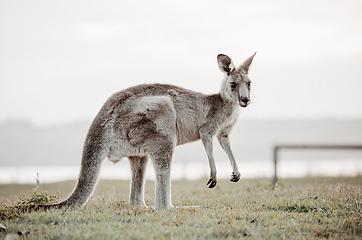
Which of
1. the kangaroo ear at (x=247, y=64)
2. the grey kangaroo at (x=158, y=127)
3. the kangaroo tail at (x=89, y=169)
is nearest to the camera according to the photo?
the kangaroo tail at (x=89, y=169)

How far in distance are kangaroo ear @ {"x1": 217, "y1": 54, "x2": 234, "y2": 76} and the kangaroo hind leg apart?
2.22 m

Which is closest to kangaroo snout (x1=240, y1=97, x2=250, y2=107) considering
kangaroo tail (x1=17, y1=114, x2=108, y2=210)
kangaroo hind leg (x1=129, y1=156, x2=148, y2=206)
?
kangaroo hind leg (x1=129, y1=156, x2=148, y2=206)

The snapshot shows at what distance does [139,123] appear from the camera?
6.57 m

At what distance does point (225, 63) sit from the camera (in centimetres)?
758

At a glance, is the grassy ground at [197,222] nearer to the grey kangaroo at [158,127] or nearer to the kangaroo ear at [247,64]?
the grey kangaroo at [158,127]

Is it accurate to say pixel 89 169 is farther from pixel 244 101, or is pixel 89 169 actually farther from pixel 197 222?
pixel 244 101

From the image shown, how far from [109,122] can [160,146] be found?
3.02 feet

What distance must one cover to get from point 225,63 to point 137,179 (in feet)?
8.80

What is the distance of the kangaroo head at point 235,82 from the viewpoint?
725cm

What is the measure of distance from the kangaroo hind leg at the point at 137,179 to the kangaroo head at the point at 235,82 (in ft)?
6.45

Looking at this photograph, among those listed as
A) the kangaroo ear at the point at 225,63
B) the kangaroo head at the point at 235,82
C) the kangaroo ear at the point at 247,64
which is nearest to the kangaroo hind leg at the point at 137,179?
the kangaroo head at the point at 235,82

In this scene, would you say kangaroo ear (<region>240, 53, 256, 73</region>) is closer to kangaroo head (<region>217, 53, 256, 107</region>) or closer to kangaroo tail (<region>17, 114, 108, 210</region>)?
kangaroo head (<region>217, 53, 256, 107</region>)

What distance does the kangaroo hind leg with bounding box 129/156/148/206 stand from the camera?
709cm

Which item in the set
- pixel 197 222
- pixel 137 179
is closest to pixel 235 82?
pixel 137 179
